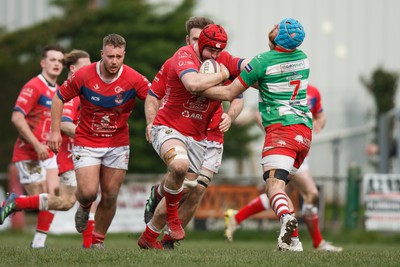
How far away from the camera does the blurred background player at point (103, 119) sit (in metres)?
11.0

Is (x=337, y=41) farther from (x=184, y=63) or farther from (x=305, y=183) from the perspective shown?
(x=184, y=63)

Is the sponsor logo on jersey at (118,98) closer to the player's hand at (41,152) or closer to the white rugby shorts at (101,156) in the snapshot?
the white rugby shorts at (101,156)

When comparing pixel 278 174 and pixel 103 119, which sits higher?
pixel 103 119

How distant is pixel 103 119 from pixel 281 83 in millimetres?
2309

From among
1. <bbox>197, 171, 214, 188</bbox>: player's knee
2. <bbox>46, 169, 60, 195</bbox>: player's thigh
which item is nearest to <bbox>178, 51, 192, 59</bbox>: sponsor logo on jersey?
<bbox>197, 171, 214, 188</bbox>: player's knee

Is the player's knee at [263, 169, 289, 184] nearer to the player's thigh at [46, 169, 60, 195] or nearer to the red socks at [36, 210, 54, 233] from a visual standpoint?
the red socks at [36, 210, 54, 233]

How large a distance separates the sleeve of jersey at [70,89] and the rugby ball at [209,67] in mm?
1671

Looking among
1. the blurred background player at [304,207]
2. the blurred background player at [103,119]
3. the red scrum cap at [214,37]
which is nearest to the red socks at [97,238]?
the blurred background player at [103,119]

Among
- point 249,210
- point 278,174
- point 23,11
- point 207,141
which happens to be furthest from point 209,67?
point 23,11

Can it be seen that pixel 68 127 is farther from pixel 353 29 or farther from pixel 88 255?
pixel 353 29

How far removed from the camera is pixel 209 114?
34.4 ft

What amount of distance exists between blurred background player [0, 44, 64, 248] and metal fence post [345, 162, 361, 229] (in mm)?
→ 8357

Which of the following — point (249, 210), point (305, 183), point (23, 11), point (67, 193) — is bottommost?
point (249, 210)

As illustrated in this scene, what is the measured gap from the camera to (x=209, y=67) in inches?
394
